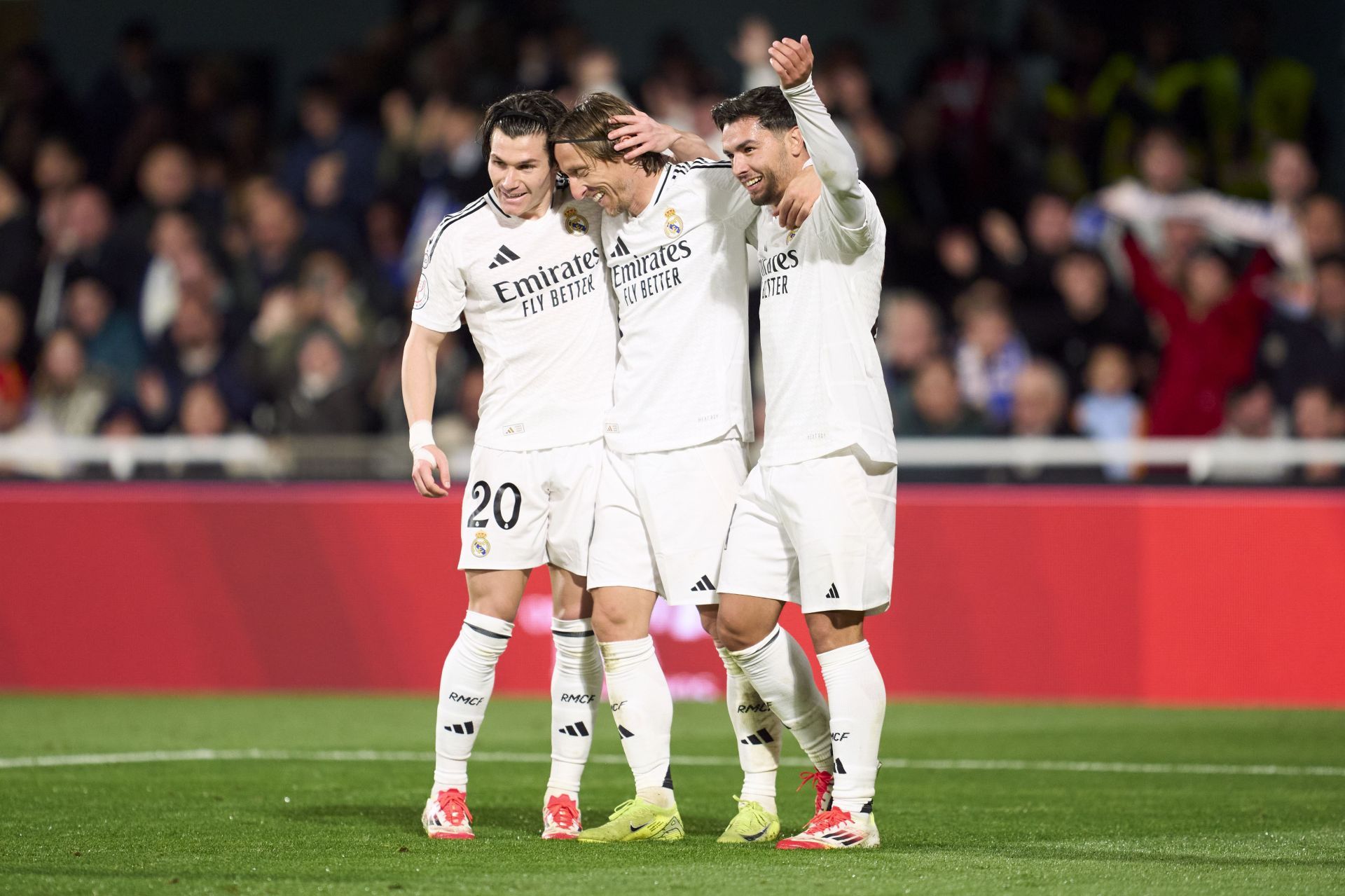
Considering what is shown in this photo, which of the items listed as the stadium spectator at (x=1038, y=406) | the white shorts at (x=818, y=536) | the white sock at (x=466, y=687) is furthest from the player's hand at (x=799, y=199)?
the stadium spectator at (x=1038, y=406)

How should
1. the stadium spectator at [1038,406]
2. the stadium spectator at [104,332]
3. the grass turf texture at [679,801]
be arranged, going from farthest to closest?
the stadium spectator at [104,332] < the stadium spectator at [1038,406] < the grass turf texture at [679,801]

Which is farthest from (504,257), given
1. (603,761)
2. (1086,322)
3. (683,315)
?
(1086,322)

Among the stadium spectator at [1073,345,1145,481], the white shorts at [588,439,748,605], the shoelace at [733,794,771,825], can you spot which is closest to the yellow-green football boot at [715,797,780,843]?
the shoelace at [733,794,771,825]

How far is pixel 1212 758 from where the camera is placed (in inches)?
340

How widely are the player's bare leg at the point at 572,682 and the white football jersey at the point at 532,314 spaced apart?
515 millimetres

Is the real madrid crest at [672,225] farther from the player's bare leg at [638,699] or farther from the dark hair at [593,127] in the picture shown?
the player's bare leg at [638,699]

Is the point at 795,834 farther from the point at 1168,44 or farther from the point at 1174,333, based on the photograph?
the point at 1168,44

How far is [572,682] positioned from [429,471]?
33.9 inches

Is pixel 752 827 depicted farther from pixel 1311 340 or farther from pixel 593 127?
pixel 1311 340

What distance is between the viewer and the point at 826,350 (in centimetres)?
612

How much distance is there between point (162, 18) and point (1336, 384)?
10303 mm

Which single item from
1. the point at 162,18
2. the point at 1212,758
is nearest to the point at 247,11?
the point at 162,18

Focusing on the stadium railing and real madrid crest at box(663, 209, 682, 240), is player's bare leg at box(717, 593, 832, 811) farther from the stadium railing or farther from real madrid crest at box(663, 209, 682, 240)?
the stadium railing

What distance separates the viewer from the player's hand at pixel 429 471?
627cm
